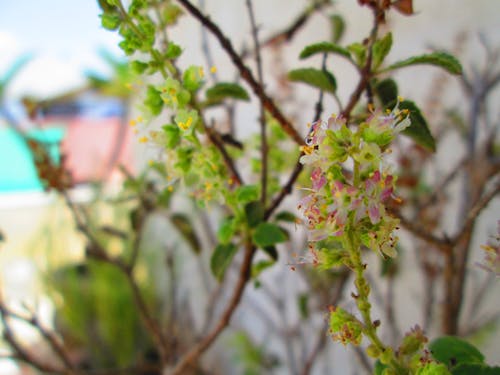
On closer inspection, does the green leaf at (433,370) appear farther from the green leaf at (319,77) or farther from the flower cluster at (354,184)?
the green leaf at (319,77)

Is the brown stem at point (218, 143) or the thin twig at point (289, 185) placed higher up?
the brown stem at point (218, 143)

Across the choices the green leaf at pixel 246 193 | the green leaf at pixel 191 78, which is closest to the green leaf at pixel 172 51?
the green leaf at pixel 191 78

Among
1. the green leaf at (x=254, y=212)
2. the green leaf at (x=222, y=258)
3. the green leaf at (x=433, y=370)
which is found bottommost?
the green leaf at (x=433, y=370)

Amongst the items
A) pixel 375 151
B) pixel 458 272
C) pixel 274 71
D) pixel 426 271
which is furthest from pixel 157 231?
pixel 375 151

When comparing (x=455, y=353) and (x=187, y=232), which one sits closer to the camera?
(x=455, y=353)

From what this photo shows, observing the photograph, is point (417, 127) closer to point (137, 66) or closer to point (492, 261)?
point (492, 261)

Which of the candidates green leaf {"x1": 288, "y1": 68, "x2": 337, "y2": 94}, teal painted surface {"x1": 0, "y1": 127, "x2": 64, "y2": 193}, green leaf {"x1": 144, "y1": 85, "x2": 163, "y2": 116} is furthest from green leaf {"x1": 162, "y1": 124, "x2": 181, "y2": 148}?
teal painted surface {"x1": 0, "y1": 127, "x2": 64, "y2": 193}

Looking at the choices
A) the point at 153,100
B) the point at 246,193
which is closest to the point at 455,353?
the point at 246,193
